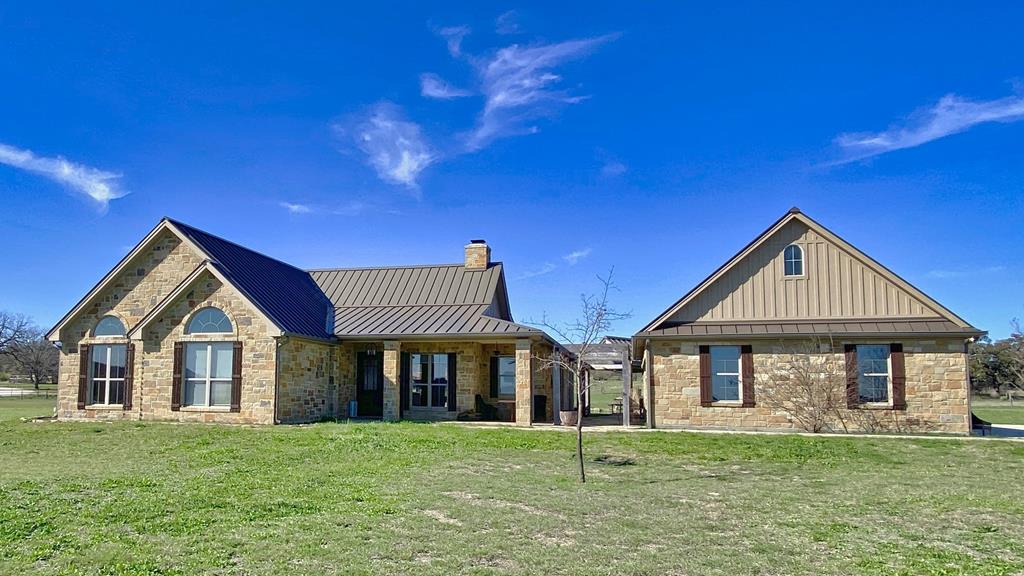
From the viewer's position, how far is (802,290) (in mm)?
17859

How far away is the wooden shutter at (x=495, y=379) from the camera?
2091 centimetres

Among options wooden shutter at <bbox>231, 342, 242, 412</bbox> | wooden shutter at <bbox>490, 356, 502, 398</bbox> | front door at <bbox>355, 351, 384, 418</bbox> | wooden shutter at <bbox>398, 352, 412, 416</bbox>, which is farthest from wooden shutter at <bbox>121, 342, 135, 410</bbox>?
wooden shutter at <bbox>490, 356, 502, 398</bbox>

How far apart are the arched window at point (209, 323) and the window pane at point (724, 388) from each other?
12.4 meters

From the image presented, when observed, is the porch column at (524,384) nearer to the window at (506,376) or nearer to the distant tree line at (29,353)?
the window at (506,376)

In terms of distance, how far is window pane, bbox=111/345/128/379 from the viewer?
19.3m

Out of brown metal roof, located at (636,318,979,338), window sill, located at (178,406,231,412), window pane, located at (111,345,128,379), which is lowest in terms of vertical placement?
window sill, located at (178,406,231,412)

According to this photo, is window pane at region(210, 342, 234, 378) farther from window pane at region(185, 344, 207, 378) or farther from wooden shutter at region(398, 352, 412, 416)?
wooden shutter at region(398, 352, 412, 416)

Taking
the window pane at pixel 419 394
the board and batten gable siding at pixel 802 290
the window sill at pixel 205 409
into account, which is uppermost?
the board and batten gable siding at pixel 802 290

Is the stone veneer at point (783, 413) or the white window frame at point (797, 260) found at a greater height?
the white window frame at point (797, 260)

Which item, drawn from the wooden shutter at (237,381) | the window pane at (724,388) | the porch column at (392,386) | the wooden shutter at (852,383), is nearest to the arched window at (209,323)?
the wooden shutter at (237,381)

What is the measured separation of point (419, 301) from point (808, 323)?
1144 centimetres

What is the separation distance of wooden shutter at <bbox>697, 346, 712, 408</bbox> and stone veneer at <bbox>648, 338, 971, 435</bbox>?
4.4 inches

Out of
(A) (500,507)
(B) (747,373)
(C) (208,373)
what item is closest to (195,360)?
(C) (208,373)

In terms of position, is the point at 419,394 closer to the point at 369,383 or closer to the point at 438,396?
the point at 438,396
